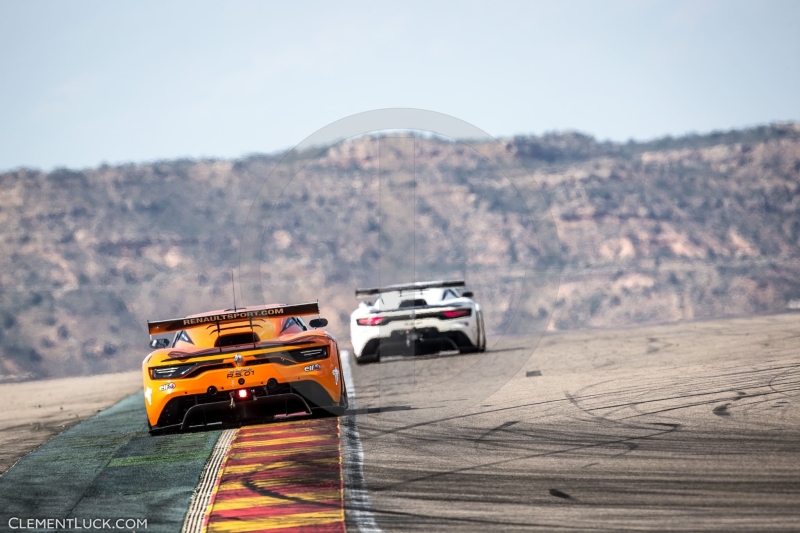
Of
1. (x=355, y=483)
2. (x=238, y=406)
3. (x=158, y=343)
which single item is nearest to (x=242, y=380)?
(x=238, y=406)

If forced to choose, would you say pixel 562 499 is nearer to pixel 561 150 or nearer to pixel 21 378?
pixel 21 378

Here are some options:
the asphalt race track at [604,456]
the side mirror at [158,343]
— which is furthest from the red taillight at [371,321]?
the side mirror at [158,343]

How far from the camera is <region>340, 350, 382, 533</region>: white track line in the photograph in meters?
6.12

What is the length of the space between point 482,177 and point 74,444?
236 ft

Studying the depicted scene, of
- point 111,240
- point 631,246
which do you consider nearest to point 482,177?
point 631,246

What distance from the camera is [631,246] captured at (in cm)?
6994

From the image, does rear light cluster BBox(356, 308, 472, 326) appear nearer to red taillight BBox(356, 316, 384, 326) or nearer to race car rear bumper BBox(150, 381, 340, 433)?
red taillight BBox(356, 316, 384, 326)

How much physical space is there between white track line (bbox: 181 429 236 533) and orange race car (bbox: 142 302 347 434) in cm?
39

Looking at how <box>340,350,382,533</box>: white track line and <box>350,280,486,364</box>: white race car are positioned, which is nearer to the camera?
<box>340,350,382,533</box>: white track line

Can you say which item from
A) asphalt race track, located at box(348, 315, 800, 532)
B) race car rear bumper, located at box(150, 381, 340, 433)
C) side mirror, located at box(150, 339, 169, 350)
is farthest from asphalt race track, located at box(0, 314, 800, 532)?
side mirror, located at box(150, 339, 169, 350)

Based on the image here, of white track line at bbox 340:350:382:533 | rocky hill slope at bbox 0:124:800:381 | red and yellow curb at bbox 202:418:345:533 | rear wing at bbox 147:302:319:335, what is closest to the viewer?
white track line at bbox 340:350:382:533

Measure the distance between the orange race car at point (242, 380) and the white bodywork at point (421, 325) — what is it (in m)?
5.85

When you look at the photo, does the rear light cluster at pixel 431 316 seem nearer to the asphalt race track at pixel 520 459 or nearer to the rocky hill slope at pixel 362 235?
the asphalt race track at pixel 520 459

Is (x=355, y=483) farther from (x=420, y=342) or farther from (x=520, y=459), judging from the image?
(x=420, y=342)
